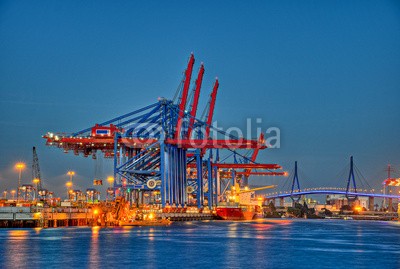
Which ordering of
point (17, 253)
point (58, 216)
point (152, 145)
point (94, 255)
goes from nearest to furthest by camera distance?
point (94, 255) < point (17, 253) < point (58, 216) < point (152, 145)

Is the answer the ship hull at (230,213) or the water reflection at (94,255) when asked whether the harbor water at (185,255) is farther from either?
the ship hull at (230,213)

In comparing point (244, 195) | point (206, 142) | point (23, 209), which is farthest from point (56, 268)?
point (244, 195)

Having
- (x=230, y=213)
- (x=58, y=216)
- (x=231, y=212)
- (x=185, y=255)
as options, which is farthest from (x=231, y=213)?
(x=185, y=255)

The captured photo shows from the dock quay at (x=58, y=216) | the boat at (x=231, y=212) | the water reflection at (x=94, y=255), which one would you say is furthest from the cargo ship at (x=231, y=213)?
the water reflection at (x=94, y=255)

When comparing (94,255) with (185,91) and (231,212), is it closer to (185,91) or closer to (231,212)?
(185,91)

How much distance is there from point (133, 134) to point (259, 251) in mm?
66943

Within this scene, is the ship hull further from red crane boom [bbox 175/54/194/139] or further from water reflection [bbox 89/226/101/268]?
water reflection [bbox 89/226/101/268]

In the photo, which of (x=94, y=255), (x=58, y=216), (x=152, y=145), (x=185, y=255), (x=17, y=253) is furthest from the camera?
(x=152, y=145)

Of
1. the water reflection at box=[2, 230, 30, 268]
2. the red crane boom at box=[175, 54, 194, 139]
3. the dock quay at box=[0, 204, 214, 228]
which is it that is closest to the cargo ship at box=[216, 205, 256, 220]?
the red crane boom at box=[175, 54, 194, 139]

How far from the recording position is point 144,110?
107m

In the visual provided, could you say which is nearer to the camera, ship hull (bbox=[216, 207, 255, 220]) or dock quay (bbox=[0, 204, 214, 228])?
dock quay (bbox=[0, 204, 214, 228])

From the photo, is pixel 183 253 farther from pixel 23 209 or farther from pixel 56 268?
pixel 23 209

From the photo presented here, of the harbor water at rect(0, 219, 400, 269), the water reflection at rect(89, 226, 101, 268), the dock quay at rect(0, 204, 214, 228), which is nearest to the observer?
the water reflection at rect(89, 226, 101, 268)

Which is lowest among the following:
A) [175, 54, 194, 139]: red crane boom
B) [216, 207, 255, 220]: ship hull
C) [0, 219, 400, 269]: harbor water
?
[0, 219, 400, 269]: harbor water
